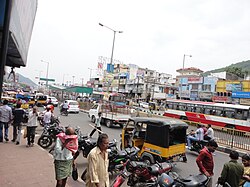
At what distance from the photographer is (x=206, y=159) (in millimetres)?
4398

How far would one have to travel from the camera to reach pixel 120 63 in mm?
82625

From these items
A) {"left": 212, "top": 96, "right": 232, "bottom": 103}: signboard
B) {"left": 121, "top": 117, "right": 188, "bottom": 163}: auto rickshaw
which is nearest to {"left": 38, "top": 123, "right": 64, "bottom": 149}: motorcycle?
{"left": 121, "top": 117, "right": 188, "bottom": 163}: auto rickshaw

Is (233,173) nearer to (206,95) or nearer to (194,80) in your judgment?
(206,95)

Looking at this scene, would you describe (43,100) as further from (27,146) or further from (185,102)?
(27,146)

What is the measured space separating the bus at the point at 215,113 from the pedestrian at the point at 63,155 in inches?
680

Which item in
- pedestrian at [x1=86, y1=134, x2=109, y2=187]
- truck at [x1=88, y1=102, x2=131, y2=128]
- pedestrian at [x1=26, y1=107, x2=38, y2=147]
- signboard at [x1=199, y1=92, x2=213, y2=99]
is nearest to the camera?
pedestrian at [x1=86, y1=134, x2=109, y2=187]

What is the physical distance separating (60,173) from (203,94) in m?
42.0

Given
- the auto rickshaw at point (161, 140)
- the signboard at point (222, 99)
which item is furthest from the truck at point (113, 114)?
the signboard at point (222, 99)

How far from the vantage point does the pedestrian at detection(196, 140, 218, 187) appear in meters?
4.24

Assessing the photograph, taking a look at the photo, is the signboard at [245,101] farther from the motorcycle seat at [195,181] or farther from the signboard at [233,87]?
the motorcycle seat at [195,181]

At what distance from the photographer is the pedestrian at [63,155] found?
13.0 feet

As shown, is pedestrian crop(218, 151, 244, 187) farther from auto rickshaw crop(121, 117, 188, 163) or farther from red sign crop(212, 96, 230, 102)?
red sign crop(212, 96, 230, 102)

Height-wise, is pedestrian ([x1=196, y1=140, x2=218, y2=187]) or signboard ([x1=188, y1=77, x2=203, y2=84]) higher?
signboard ([x1=188, y1=77, x2=203, y2=84])

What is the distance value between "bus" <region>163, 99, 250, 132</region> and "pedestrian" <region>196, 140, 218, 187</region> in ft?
49.6
